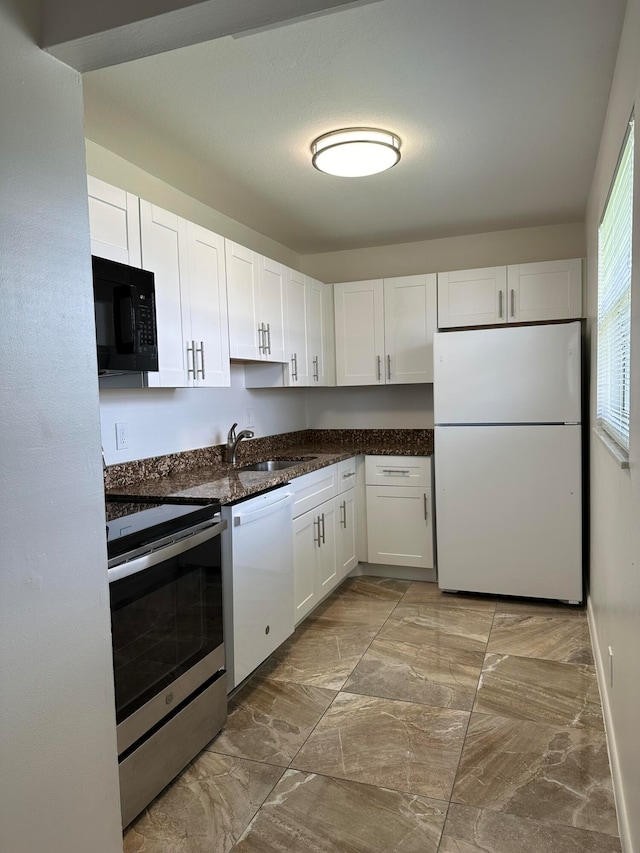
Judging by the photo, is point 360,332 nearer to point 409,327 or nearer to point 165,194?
point 409,327

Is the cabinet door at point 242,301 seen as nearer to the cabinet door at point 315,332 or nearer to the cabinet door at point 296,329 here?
the cabinet door at point 296,329

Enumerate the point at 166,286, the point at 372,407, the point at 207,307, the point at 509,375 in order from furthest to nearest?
the point at 372,407 → the point at 509,375 → the point at 207,307 → the point at 166,286

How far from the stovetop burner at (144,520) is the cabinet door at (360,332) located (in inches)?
90.5

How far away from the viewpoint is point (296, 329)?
3.85 metres

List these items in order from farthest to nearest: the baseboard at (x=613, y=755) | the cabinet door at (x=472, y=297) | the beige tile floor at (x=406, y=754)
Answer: the cabinet door at (x=472, y=297) < the beige tile floor at (x=406, y=754) < the baseboard at (x=613, y=755)

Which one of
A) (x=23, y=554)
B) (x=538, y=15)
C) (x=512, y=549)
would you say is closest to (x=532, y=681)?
(x=512, y=549)

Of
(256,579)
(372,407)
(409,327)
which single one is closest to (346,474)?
(372,407)

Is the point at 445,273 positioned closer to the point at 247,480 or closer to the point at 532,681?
the point at 247,480

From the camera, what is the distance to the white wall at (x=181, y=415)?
8.87 ft

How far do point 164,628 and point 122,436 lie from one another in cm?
108

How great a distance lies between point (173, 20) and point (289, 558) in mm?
2283

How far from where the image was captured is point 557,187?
3.30 m

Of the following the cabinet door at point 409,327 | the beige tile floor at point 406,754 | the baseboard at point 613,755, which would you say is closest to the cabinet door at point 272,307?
the cabinet door at point 409,327

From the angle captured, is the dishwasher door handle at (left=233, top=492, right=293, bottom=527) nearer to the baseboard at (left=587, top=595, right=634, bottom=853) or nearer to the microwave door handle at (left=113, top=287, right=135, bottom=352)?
the microwave door handle at (left=113, top=287, right=135, bottom=352)
